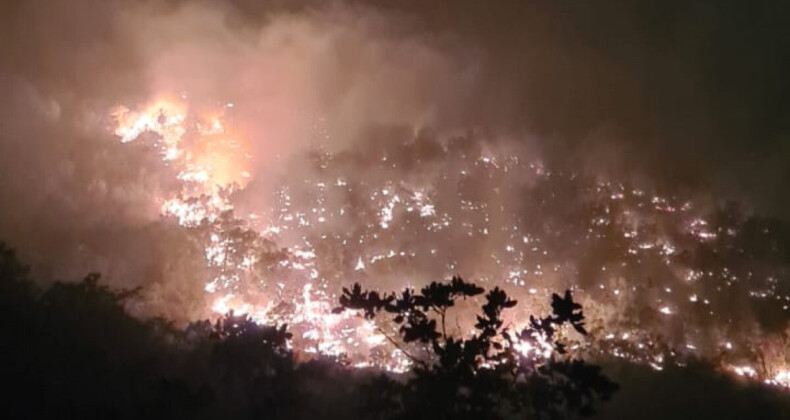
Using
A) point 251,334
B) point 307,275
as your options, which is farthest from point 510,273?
point 251,334

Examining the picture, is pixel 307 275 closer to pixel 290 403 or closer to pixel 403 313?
pixel 290 403

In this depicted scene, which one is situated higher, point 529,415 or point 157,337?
point 157,337

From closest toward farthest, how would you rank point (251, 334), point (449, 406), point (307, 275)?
point (449, 406)
point (251, 334)
point (307, 275)

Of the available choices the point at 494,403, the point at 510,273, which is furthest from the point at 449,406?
the point at 510,273

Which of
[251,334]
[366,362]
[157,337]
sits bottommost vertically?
[251,334]

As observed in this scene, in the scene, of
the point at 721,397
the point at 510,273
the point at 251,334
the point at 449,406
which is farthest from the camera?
the point at 510,273

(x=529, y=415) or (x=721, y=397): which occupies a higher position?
(x=721, y=397)

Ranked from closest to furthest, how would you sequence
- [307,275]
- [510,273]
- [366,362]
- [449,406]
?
[449,406], [366,362], [307,275], [510,273]

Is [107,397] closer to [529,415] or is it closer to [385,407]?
[385,407]

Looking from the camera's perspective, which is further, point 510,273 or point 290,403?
point 510,273
